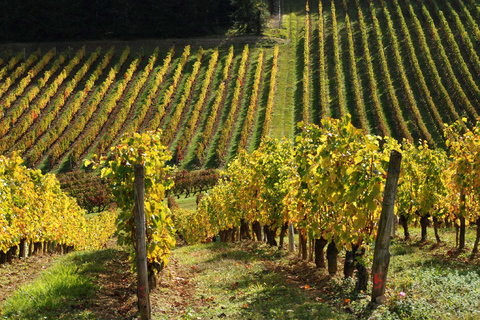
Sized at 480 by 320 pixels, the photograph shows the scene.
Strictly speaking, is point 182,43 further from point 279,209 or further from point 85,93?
point 279,209

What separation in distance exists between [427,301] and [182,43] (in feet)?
247

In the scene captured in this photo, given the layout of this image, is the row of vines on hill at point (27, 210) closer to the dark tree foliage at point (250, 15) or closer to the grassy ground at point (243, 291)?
the grassy ground at point (243, 291)

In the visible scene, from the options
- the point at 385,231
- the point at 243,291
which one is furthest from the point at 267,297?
the point at 385,231

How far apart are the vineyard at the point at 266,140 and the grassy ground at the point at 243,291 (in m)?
0.18

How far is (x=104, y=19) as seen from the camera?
262 feet

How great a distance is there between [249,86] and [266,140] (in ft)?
162

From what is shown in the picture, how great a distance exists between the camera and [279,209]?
15.8m

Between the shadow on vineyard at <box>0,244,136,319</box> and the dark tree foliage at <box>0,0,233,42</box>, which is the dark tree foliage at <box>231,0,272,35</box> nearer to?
the dark tree foliage at <box>0,0,233,42</box>

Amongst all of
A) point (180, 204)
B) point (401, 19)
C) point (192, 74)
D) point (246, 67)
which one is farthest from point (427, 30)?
point (180, 204)

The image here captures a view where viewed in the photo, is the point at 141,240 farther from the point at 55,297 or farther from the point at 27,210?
the point at 27,210

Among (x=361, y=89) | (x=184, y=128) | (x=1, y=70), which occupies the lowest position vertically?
(x=184, y=128)

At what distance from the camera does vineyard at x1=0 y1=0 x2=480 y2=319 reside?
9383mm

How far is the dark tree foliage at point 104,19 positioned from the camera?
76.2 m

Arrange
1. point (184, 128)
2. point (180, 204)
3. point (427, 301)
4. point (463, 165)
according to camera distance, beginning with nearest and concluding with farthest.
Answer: point (427, 301), point (463, 165), point (180, 204), point (184, 128)
